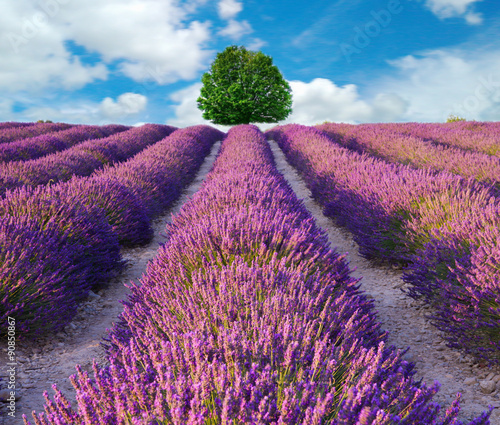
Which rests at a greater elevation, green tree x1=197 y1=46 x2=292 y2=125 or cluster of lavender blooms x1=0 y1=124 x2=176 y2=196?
green tree x1=197 y1=46 x2=292 y2=125

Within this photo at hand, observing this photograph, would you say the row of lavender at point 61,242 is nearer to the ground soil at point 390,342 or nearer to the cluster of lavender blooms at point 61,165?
the ground soil at point 390,342

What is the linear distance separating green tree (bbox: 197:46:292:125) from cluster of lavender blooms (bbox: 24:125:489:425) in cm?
2804

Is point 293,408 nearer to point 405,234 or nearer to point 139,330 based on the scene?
point 139,330

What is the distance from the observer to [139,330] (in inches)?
76.9

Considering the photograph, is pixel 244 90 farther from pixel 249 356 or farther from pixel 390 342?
pixel 249 356

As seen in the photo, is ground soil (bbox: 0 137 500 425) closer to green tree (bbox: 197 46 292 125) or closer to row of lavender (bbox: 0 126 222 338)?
row of lavender (bbox: 0 126 222 338)

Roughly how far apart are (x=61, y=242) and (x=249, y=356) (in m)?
2.77

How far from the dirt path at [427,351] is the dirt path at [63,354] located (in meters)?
2.26

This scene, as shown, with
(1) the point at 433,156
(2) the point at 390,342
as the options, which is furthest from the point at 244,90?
(2) the point at 390,342

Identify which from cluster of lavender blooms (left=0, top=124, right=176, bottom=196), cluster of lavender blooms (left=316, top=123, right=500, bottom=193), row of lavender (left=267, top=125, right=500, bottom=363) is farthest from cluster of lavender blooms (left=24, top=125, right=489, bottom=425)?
cluster of lavender blooms (left=316, top=123, right=500, bottom=193)

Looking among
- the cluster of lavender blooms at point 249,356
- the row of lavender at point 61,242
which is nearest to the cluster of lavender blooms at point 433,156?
the cluster of lavender blooms at point 249,356

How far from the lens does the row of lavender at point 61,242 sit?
2.77m

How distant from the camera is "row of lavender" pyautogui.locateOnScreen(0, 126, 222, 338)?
2768 millimetres

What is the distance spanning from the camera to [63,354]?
9.07ft
